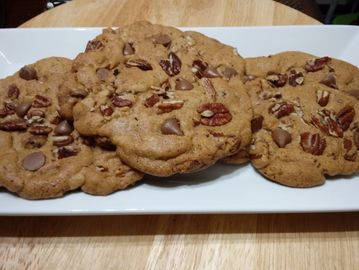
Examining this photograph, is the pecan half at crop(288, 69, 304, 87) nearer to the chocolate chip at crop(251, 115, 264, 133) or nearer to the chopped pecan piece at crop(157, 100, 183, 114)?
the chocolate chip at crop(251, 115, 264, 133)

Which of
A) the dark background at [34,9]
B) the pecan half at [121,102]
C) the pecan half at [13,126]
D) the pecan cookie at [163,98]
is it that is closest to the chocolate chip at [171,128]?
the pecan cookie at [163,98]

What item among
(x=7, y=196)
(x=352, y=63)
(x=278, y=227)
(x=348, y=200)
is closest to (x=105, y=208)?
(x=7, y=196)

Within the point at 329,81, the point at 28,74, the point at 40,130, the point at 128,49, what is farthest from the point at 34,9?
the point at 329,81

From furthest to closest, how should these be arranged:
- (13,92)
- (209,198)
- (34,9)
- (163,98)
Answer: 1. (34,9)
2. (13,92)
3. (163,98)
4. (209,198)

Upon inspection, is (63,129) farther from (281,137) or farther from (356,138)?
(356,138)

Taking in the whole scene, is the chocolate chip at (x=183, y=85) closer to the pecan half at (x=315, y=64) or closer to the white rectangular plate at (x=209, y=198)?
the white rectangular plate at (x=209, y=198)
